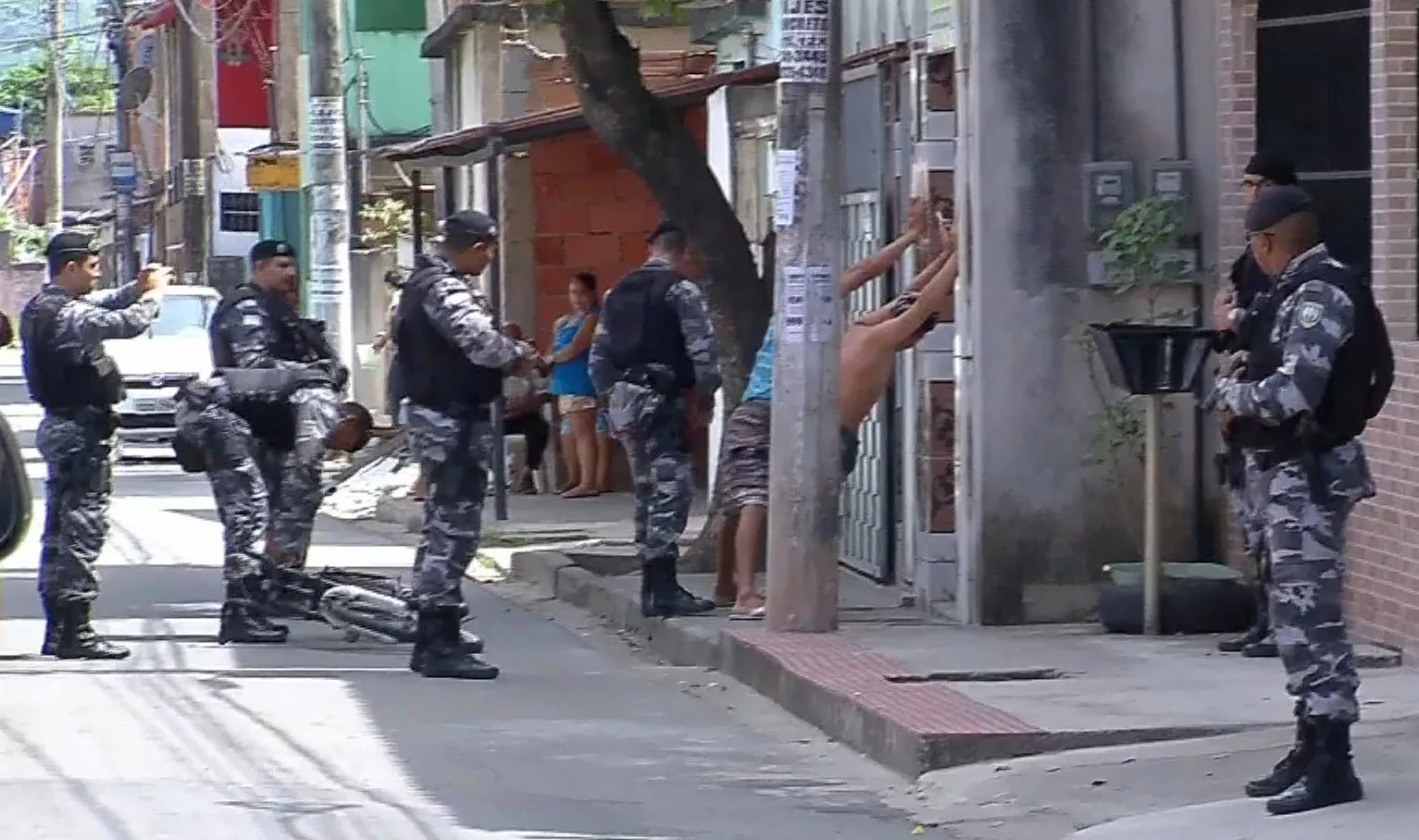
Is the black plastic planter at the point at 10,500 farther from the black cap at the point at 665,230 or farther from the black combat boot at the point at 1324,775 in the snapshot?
the black combat boot at the point at 1324,775

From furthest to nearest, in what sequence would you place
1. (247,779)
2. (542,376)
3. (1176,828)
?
(542,376)
(247,779)
(1176,828)

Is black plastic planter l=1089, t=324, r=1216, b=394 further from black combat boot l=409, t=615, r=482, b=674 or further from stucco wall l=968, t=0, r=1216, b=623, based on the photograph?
black combat boot l=409, t=615, r=482, b=674

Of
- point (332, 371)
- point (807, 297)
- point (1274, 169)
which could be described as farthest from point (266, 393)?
point (1274, 169)

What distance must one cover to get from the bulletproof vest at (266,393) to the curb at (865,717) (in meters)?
2.03

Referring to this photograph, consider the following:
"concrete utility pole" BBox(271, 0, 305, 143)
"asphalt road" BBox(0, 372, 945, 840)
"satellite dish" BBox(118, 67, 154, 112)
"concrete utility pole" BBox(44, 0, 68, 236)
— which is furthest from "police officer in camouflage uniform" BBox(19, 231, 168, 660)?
"concrete utility pole" BBox(44, 0, 68, 236)

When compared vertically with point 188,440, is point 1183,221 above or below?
above

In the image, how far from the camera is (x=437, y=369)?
38.8 feet

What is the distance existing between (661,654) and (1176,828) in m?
5.47

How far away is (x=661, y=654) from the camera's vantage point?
13.2 metres

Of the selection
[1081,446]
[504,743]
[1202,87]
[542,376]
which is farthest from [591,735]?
[1202,87]

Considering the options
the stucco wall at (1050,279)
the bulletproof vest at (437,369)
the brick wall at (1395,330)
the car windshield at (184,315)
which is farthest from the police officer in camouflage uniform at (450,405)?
the car windshield at (184,315)

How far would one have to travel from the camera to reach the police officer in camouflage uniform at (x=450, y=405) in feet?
38.4

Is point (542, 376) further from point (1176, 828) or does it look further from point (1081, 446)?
point (1176, 828)

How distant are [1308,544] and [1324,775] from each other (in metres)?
0.67
